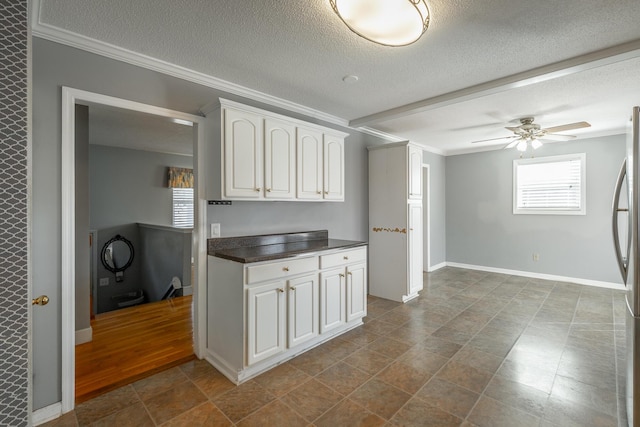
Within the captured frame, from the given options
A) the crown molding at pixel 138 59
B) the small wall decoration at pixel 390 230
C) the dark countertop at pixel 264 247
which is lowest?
the dark countertop at pixel 264 247

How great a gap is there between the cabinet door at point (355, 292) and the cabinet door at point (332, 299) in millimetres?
82

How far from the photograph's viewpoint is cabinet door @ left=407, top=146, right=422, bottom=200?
416 cm

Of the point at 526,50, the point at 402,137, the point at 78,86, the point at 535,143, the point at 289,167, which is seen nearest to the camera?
the point at 78,86

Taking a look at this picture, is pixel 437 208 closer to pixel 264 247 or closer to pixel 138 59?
pixel 264 247

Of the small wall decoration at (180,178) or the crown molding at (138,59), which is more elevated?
the crown molding at (138,59)

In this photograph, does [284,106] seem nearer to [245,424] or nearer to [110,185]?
[245,424]

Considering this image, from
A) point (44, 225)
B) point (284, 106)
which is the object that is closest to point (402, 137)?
point (284, 106)

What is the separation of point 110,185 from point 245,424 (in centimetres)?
521

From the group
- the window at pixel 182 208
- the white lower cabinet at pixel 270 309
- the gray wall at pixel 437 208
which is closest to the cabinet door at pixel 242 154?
the white lower cabinet at pixel 270 309

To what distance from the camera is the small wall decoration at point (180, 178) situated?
19.9 feet

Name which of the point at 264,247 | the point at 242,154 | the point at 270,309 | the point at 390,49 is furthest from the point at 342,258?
the point at 390,49

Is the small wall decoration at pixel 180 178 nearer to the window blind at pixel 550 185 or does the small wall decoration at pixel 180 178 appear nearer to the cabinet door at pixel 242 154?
the cabinet door at pixel 242 154

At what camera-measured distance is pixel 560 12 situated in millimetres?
1782

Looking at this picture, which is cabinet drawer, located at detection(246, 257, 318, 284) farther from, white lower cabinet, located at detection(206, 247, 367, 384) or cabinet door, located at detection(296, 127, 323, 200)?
cabinet door, located at detection(296, 127, 323, 200)
